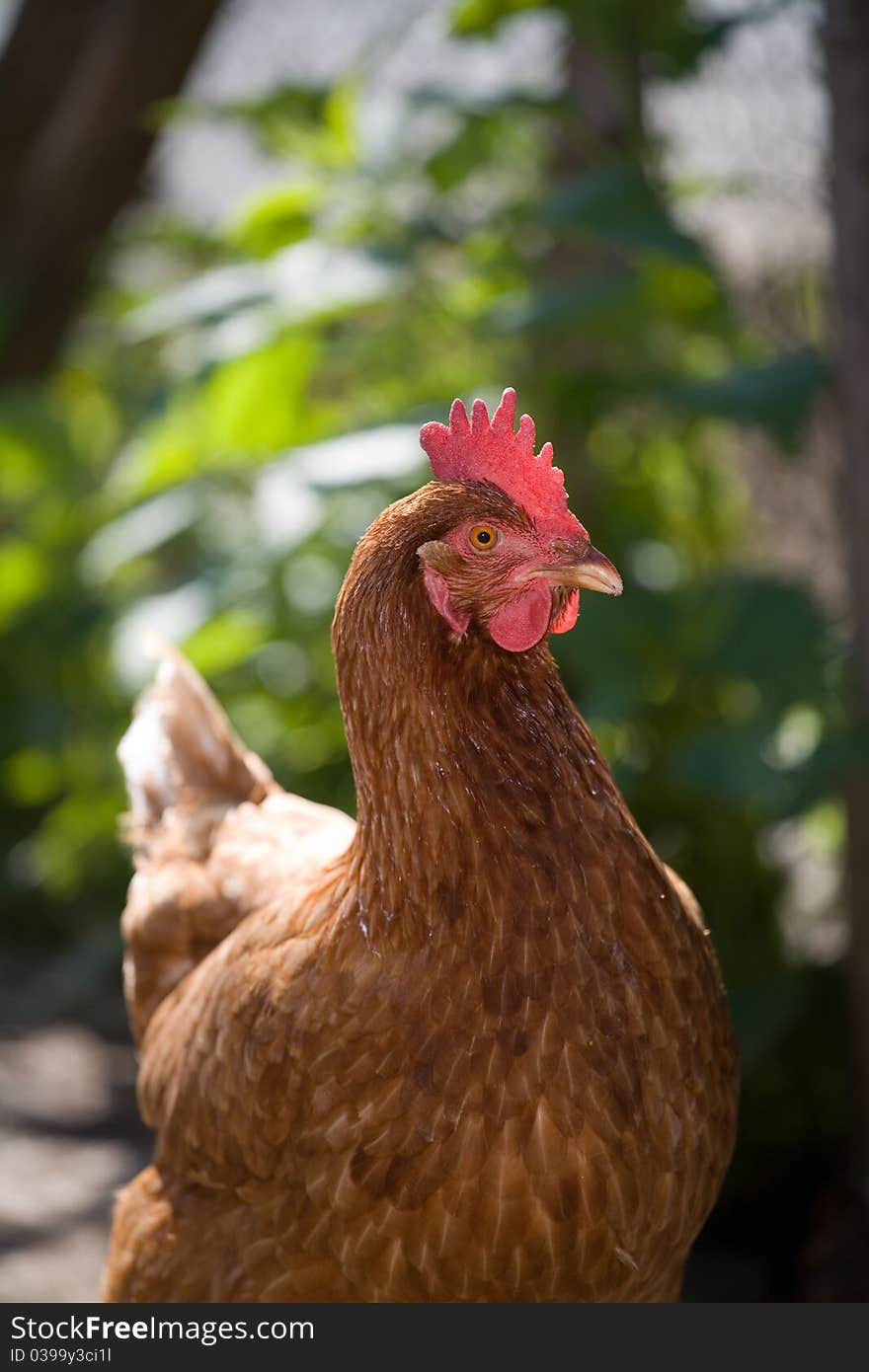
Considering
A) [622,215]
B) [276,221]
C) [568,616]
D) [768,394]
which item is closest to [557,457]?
[622,215]

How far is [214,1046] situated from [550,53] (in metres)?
2.90

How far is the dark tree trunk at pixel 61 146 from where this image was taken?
4227 mm

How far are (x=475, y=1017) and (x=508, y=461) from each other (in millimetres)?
575

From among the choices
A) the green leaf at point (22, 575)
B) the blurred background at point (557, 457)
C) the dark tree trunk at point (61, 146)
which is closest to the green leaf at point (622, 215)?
the blurred background at point (557, 457)

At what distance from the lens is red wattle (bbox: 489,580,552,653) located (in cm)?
138

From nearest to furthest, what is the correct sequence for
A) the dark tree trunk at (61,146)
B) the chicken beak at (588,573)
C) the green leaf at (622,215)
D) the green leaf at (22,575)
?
1. the chicken beak at (588,573)
2. the green leaf at (622,215)
3. the green leaf at (22,575)
4. the dark tree trunk at (61,146)

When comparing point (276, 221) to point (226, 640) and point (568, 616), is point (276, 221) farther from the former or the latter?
point (568, 616)

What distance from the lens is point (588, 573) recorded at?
4.46ft

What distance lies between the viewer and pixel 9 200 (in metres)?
Answer: 4.46

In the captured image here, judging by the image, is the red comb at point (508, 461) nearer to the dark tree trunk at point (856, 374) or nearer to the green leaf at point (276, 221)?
the dark tree trunk at point (856, 374)

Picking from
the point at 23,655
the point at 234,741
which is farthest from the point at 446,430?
the point at 23,655

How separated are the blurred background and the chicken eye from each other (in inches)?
37.6

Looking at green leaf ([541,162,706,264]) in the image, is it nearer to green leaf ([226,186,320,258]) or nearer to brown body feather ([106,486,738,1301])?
green leaf ([226,186,320,258])

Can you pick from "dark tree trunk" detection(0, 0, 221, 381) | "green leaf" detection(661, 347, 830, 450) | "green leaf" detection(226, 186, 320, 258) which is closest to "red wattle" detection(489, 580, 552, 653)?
"green leaf" detection(661, 347, 830, 450)
